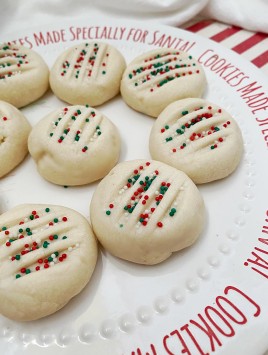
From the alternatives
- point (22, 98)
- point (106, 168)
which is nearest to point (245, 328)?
point (106, 168)

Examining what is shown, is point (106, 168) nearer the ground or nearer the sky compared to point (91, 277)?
nearer the sky

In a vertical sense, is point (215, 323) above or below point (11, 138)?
above

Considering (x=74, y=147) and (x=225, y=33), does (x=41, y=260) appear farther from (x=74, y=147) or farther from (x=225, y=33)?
(x=225, y=33)

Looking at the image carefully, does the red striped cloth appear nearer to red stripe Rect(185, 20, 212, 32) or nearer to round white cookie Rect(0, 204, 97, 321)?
red stripe Rect(185, 20, 212, 32)

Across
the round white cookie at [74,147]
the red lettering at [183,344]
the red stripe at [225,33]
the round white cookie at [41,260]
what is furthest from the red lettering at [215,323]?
the red stripe at [225,33]

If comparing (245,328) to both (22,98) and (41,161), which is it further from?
(22,98)

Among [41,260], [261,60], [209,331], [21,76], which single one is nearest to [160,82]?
[21,76]
